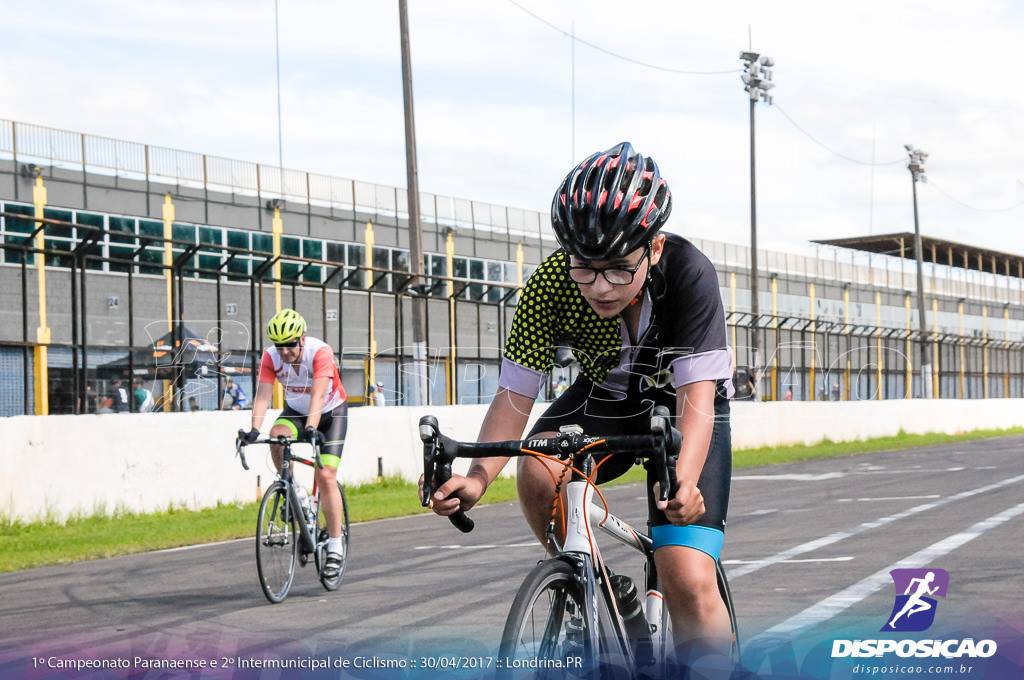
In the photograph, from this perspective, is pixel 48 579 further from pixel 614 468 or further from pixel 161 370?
pixel 614 468

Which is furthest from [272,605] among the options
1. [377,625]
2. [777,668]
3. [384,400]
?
[384,400]

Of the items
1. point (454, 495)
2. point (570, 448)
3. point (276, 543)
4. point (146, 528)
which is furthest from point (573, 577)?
point (146, 528)

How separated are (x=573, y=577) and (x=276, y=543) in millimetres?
5603

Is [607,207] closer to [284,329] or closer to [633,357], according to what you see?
[633,357]

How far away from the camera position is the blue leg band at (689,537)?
3703mm

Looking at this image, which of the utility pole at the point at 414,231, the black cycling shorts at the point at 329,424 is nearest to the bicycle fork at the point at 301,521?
the black cycling shorts at the point at 329,424

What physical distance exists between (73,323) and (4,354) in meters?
0.80

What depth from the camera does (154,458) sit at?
48.2 ft

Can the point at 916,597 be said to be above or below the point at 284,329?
below

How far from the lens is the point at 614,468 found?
12.8ft

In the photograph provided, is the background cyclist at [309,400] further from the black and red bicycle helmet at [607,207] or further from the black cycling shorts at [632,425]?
the black and red bicycle helmet at [607,207]

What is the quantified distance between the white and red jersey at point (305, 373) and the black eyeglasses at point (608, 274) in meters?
5.62

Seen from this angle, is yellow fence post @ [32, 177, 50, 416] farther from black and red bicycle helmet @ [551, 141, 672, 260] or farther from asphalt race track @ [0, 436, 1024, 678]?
black and red bicycle helmet @ [551, 141, 672, 260]

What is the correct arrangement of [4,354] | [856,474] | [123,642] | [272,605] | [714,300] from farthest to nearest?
[856,474] → [4,354] → [272,605] → [123,642] → [714,300]
